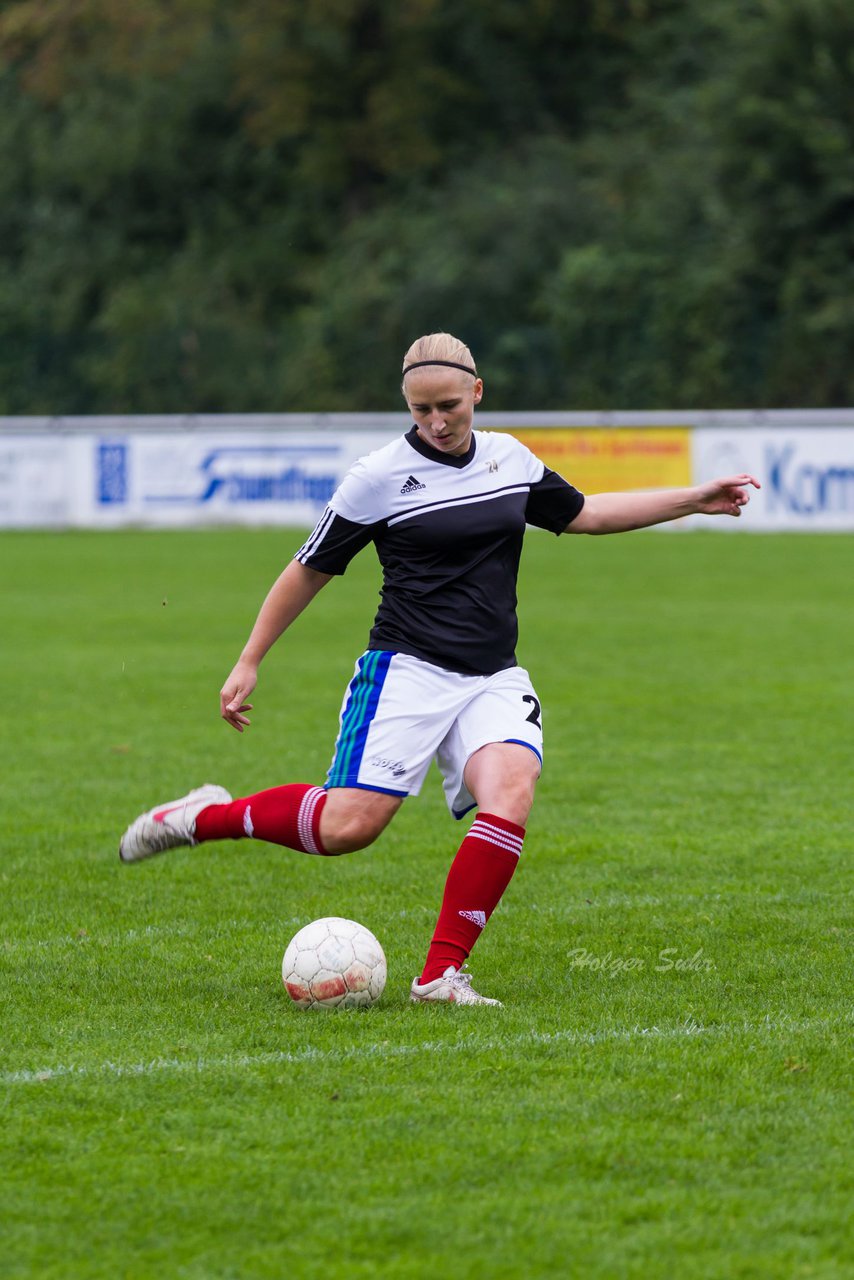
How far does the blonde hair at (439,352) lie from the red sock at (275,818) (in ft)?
4.06

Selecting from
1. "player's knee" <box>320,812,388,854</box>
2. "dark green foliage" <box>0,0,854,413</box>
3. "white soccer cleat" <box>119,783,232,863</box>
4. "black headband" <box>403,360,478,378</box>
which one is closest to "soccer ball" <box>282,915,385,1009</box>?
"player's knee" <box>320,812,388,854</box>

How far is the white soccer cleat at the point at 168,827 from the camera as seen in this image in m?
5.70

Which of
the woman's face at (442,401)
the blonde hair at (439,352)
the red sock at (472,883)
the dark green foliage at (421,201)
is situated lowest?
the red sock at (472,883)

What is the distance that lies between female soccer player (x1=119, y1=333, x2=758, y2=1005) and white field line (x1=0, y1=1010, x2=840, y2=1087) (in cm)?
41

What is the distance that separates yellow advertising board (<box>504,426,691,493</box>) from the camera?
26203 mm

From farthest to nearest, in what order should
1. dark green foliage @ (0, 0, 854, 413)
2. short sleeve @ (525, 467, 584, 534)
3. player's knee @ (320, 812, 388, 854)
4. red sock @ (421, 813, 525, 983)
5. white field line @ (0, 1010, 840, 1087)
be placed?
dark green foliage @ (0, 0, 854, 413) → short sleeve @ (525, 467, 584, 534) → player's knee @ (320, 812, 388, 854) → red sock @ (421, 813, 525, 983) → white field line @ (0, 1010, 840, 1087)

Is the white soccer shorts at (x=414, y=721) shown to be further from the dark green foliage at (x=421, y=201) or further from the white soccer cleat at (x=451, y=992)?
the dark green foliage at (x=421, y=201)

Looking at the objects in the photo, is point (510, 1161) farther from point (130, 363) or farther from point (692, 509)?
point (130, 363)

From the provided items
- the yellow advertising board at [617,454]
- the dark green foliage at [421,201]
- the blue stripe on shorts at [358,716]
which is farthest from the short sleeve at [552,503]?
the dark green foliage at [421,201]

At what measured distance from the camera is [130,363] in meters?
46.1

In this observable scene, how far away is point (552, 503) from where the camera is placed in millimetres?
5527

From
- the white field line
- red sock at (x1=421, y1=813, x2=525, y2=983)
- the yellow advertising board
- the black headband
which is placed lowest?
the white field line

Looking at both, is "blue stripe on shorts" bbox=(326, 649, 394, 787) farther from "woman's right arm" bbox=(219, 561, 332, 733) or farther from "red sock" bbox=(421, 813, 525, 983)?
"red sock" bbox=(421, 813, 525, 983)

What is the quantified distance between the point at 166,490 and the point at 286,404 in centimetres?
1653
